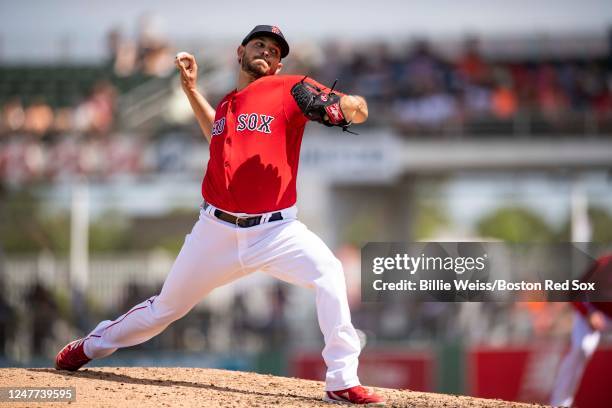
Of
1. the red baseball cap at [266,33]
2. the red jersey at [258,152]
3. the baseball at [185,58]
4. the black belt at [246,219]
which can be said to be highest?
the red baseball cap at [266,33]

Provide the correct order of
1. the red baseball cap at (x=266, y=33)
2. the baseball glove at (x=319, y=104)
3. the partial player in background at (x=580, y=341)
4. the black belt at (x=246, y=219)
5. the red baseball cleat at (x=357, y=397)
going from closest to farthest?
the baseball glove at (x=319, y=104) < the red baseball cleat at (x=357, y=397) < the black belt at (x=246, y=219) < the red baseball cap at (x=266, y=33) < the partial player in background at (x=580, y=341)

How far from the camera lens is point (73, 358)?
7250 mm

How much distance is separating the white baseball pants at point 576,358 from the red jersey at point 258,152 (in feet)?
16.1

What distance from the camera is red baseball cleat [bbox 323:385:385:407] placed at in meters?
6.39

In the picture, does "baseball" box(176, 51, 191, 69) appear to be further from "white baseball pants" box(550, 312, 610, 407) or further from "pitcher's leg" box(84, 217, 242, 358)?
"white baseball pants" box(550, 312, 610, 407)

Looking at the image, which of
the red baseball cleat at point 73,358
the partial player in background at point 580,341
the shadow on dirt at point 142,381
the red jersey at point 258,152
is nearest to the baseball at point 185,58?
the red jersey at point 258,152

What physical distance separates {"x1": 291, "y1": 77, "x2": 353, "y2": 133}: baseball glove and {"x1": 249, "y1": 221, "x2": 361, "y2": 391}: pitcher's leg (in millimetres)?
707

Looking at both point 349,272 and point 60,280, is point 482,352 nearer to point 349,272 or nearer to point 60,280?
point 349,272

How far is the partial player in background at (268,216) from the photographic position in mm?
6398

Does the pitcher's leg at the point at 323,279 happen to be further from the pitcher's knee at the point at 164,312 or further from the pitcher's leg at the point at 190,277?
the pitcher's knee at the point at 164,312

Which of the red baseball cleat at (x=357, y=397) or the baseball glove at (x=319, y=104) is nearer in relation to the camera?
the baseball glove at (x=319, y=104)

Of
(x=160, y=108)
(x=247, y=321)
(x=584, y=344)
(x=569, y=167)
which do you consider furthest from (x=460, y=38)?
(x=584, y=344)

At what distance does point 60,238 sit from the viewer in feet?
173

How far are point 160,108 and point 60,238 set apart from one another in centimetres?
3281
